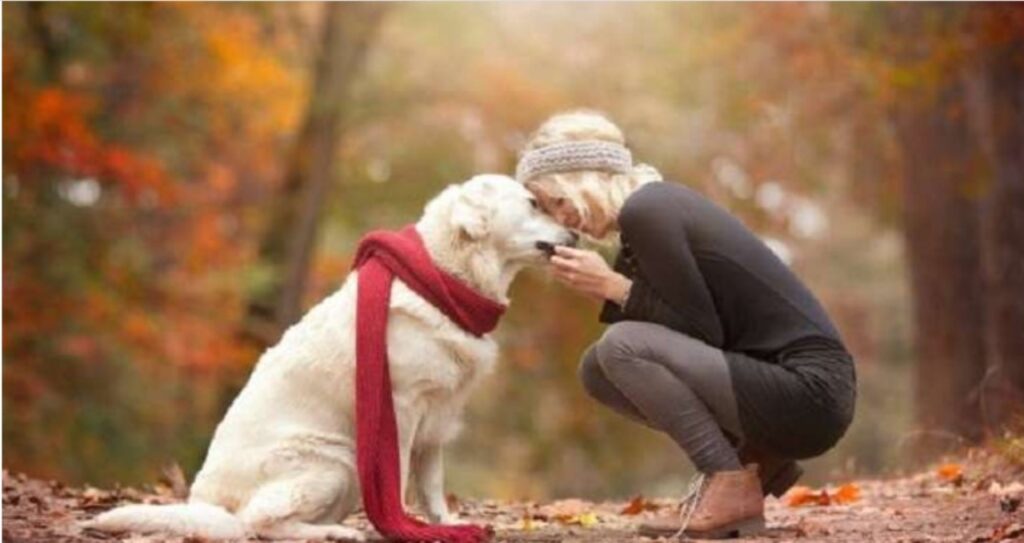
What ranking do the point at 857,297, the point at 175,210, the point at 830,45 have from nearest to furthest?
the point at 830,45, the point at 175,210, the point at 857,297

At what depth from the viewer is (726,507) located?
522 cm

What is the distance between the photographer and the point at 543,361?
57.9 ft

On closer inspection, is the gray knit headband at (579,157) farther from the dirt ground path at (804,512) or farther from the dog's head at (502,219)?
the dirt ground path at (804,512)

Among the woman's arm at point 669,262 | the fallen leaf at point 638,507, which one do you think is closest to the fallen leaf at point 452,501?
the fallen leaf at point 638,507

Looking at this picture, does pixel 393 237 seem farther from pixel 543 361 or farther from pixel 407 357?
pixel 543 361

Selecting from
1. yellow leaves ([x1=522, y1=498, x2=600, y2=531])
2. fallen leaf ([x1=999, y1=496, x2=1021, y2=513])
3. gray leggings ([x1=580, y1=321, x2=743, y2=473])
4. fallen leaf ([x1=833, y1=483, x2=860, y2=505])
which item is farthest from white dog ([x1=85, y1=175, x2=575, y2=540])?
fallen leaf ([x1=833, y1=483, x2=860, y2=505])

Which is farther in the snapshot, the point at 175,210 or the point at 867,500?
the point at 175,210

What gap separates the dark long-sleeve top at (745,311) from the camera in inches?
205

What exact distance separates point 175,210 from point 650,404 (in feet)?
40.0

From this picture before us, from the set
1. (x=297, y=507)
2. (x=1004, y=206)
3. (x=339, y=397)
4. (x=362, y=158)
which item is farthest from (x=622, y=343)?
(x=362, y=158)

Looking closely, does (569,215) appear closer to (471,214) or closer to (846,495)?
(471,214)

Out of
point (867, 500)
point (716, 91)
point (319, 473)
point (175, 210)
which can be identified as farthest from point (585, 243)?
point (175, 210)

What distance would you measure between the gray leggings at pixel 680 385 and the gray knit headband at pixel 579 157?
21.3 inches

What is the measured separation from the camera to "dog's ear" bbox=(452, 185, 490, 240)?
5379 mm
